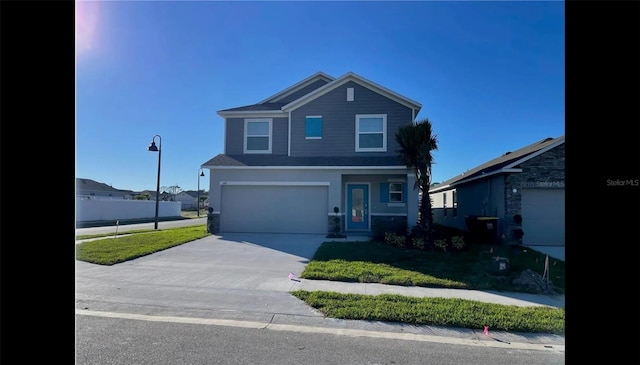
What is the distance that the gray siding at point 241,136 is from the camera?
14.2m

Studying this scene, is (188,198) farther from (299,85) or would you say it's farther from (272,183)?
(272,183)

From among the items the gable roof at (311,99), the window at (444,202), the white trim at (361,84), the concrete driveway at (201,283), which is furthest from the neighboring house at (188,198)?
the concrete driveway at (201,283)

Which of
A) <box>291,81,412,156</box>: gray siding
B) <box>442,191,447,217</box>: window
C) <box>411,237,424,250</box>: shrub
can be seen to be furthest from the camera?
<box>442,191,447,217</box>: window

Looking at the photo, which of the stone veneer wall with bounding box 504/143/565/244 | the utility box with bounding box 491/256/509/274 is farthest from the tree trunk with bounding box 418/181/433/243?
the stone veneer wall with bounding box 504/143/565/244

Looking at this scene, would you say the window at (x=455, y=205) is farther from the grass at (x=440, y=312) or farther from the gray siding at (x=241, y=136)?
the grass at (x=440, y=312)

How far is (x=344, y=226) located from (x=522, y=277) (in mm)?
8014

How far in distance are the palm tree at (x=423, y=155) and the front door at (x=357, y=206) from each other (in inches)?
156

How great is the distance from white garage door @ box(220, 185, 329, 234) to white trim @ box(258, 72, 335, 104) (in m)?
5.64

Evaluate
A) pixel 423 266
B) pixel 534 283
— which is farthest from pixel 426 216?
pixel 534 283

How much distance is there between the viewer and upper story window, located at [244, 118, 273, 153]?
14.4 m

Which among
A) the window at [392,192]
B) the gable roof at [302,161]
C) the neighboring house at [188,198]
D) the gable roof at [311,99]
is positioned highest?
the gable roof at [311,99]

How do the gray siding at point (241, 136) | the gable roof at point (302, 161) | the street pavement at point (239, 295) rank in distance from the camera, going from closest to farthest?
the street pavement at point (239, 295), the gable roof at point (302, 161), the gray siding at point (241, 136)

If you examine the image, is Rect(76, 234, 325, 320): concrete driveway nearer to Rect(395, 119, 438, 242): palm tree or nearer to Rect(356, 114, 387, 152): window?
Rect(395, 119, 438, 242): palm tree
